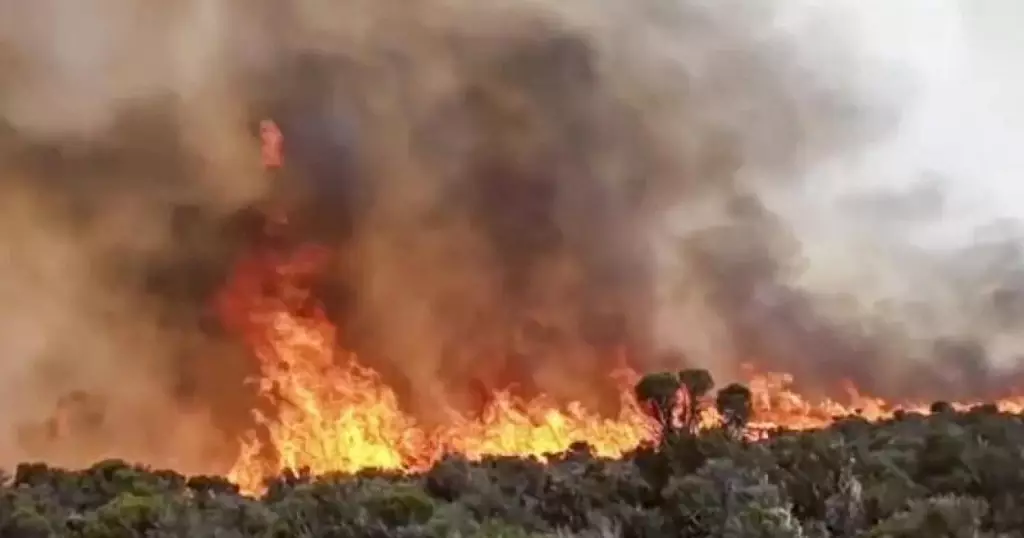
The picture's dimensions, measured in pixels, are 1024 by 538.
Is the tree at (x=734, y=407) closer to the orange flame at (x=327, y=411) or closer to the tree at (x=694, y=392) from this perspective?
the tree at (x=694, y=392)

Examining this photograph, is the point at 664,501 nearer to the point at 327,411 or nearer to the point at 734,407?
the point at 734,407

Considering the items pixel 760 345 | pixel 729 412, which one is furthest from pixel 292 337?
pixel 729 412

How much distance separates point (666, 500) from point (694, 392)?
6940mm

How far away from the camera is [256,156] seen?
39.6 meters

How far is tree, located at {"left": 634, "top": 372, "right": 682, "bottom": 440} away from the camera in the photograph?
19141 millimetres

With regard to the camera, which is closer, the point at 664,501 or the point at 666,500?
the point at 666,500

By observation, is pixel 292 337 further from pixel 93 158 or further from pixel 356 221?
pixel 93 158

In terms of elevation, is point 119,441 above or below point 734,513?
above

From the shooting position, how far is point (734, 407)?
21.8 m

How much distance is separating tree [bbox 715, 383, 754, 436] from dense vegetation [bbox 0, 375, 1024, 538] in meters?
2.90

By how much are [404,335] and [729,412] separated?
19.1m

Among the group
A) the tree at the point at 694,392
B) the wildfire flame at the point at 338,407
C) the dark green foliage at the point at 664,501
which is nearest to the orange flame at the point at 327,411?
the wildfire flame at the point at 338,407

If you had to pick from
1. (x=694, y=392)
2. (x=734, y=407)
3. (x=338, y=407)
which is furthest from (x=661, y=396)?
(x=338, y=407)

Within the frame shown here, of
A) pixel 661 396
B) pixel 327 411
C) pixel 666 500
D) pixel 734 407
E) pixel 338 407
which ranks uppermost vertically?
pixel 338 407
